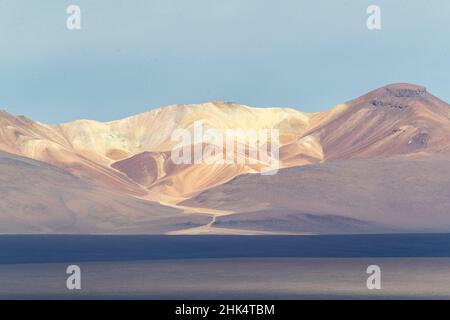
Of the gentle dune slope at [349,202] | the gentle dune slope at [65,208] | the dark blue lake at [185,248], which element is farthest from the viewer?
the gentle dune slope at [349,202]

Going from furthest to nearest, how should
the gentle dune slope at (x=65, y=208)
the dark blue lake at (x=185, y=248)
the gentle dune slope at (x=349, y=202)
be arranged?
the gentle dune slope at (x=349, y=202), the gentle dune slope at (x=65, y=208), the dark blue lake at (x=185, y=248)

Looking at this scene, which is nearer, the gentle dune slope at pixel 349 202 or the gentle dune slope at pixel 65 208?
the gentle dune slope at pixel 65 208

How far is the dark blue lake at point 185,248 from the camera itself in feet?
365

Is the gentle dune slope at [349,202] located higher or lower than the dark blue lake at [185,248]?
higher

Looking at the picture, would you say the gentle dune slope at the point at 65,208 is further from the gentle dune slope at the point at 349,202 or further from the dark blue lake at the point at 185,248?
the gentle dune slope at the point at 349,202

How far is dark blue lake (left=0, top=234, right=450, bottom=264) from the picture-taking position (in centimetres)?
11112

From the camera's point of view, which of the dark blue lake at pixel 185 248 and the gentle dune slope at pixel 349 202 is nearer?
the dark blue lake at pixel 185 248

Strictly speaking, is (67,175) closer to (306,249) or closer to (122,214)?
(122,214)

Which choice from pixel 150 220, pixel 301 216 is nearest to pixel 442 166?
pixel 301 216

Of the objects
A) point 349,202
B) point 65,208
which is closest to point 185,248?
point 65,208

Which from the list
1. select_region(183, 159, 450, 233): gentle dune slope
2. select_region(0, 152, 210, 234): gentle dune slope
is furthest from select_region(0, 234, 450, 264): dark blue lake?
select_region(183, 159, 450, 233): gentle dune slope

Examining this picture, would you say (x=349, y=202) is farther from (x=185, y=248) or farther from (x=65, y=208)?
(x=185, y=248)

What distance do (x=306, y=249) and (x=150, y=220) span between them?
181 feet

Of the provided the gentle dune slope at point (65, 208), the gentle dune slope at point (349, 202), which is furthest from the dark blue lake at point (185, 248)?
the gentle dune slope at point (349, 202)
